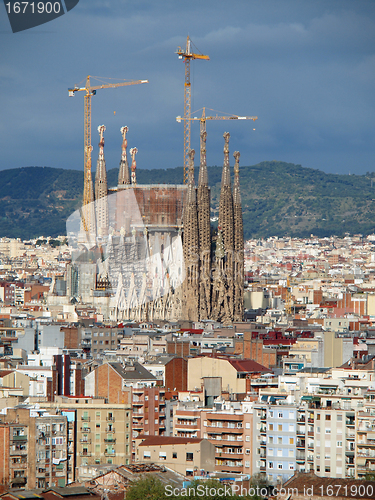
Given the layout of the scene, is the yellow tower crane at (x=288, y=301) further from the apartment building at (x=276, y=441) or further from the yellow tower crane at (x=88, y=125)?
the apartment building at (x=276, y=441)

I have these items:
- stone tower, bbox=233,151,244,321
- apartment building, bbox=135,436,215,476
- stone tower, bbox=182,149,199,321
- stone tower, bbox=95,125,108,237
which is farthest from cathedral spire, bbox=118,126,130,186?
apartment building, bbox=135,436,215,476

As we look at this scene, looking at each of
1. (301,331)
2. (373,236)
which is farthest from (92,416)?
(373,236)

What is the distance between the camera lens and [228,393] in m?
34.0

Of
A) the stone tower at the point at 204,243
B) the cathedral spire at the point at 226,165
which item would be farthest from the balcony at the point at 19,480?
the cathedral spire at the point at 226,165

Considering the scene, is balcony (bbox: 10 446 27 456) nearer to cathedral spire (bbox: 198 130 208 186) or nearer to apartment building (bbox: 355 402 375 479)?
apartment building (bbox: 355 402 375 479)

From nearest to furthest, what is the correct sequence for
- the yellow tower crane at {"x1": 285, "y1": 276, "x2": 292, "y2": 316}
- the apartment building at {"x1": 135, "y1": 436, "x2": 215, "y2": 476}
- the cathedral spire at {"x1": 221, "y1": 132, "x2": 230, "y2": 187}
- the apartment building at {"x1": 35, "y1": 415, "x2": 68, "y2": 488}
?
the apartment building at {"x1": 135, "y1": 436, "x2": 215, "y2": 476} → the apartment building at {"x1": 35, "y1": 415, "x2": 68, "y2": 488} → the cathedral spire at {"x1": 221, "y1": 132, "x2": 230, "y2": 187} → the yellow tower crane at {"x1": 285, "y1": 276, "x2": 292, "y2": 316}

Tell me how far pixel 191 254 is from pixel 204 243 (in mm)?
1529

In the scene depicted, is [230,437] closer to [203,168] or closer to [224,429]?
[224,429]

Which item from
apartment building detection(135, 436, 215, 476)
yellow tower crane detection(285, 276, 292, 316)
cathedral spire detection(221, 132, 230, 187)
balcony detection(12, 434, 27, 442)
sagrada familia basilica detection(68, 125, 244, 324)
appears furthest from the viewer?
yellow tower crane detection(285, 276, 292, 316)

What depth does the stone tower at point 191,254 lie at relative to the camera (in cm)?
7094

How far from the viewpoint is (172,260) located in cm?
7538

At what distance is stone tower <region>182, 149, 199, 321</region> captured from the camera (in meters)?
70.9

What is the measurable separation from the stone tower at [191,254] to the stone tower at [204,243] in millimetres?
412

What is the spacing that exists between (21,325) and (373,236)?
138 meters
